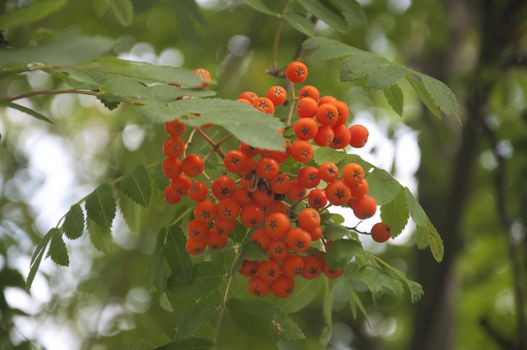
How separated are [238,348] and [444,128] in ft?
7.47

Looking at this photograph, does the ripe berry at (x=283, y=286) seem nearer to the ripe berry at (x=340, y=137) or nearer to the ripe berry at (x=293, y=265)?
the ripe berry at (x=293, y=265)

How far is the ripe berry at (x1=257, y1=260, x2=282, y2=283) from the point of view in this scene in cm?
208

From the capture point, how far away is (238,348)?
15.1ft

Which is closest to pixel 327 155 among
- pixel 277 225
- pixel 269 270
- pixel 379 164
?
pixel 277 225

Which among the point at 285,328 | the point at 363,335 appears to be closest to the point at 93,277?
the point at 363,335

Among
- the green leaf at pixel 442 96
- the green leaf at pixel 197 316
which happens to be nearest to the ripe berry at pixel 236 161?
the green leaf at pixel 197 316

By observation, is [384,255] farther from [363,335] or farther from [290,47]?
[290,47]

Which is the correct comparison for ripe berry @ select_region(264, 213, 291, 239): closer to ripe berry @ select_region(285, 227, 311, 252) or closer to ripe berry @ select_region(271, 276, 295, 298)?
ripe berry @ select_region(285, 227, 311, 252)

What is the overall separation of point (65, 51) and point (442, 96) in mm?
1252

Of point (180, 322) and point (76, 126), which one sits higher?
point (180, 322)

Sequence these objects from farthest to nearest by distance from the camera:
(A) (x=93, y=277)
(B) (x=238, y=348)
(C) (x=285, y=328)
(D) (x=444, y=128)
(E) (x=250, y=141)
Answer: (A) (x=93, y=277) < (D) (x=444, y=128) < (B) (x=238, y=348) < (C) (x=285, y=328) < (E) (x=250, y=141)

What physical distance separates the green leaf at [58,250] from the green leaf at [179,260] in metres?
0.34

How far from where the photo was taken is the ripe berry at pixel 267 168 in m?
1.94

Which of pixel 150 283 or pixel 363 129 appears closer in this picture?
pixel 363 129
